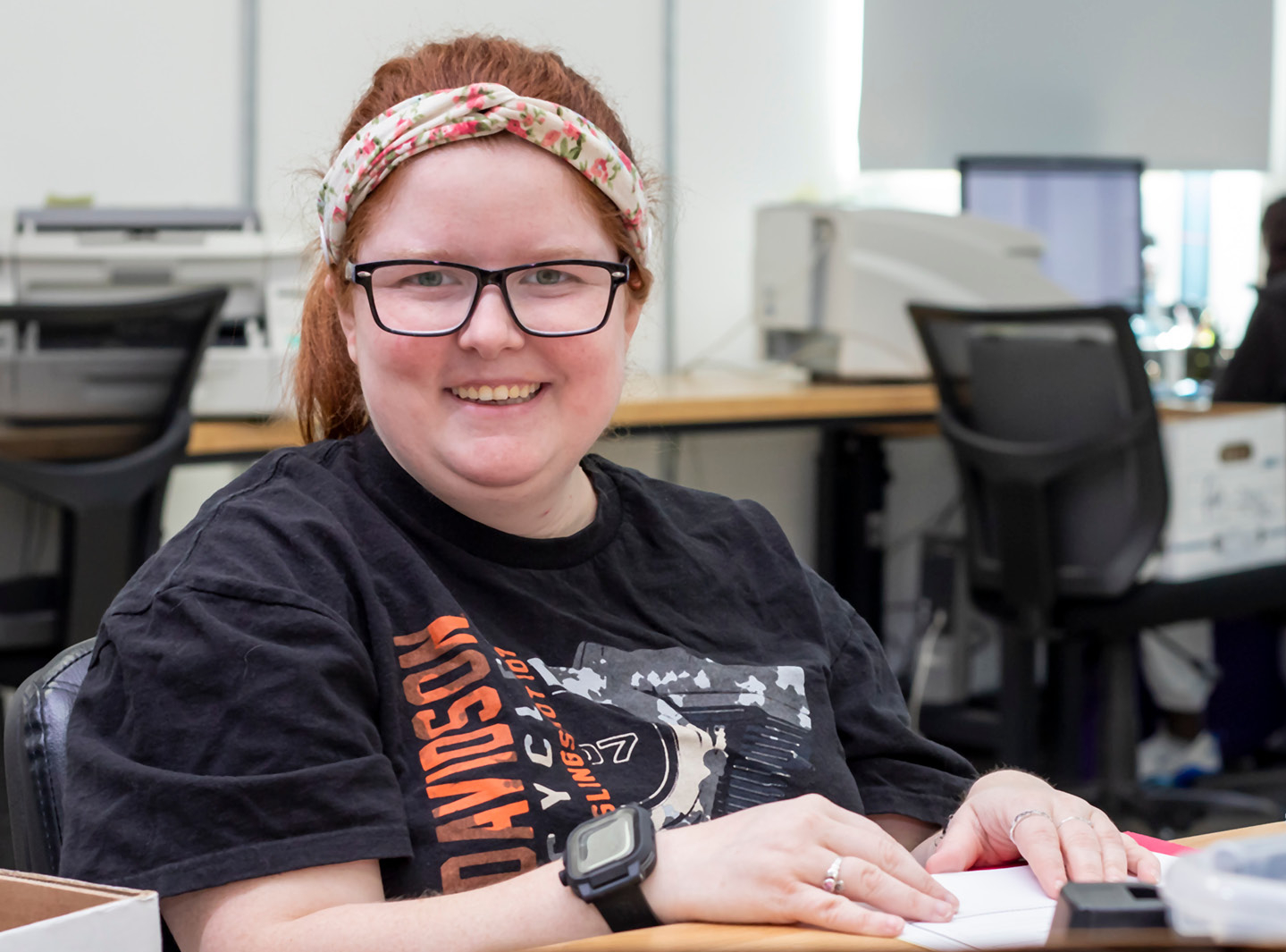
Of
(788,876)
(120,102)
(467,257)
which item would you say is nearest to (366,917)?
(788,876)

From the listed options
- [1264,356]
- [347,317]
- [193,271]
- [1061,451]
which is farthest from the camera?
[1264,356]

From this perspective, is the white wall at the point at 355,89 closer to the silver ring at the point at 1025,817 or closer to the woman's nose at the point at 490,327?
the woman's nose at the point at 490,327

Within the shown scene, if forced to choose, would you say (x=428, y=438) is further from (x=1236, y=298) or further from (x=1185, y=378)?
(x=1236, y=298)

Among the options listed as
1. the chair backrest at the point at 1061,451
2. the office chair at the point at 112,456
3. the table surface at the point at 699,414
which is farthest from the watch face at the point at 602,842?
the chair backrest at the point at 1061,451

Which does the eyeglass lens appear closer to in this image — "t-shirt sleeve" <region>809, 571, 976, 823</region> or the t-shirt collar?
the t-shirt collar

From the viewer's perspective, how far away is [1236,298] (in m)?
4.85

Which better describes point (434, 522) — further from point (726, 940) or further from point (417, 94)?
point (726, 940)

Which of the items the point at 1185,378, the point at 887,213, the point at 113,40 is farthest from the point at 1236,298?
the point at 113,40

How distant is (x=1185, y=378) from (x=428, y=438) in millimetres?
3184

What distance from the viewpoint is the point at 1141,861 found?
873 mm

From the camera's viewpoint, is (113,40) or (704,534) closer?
(704,534)

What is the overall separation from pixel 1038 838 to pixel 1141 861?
0.21ft

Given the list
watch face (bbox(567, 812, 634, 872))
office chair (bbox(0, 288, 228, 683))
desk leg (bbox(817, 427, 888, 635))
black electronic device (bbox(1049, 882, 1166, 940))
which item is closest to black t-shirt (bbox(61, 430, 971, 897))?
watch face (bbox(567, 812, 634, 872))

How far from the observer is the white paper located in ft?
2.21
